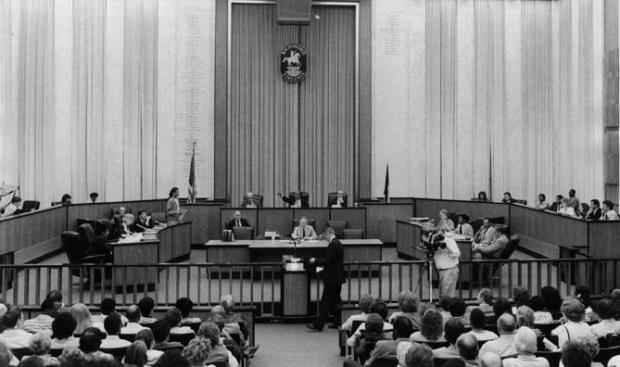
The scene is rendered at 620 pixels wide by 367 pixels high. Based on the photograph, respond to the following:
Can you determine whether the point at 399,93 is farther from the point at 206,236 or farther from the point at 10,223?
the point at 10,223

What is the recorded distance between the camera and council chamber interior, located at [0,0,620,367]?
44.0 ft

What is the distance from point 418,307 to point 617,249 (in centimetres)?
601

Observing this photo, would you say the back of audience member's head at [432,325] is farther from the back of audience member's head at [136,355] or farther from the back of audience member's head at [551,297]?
the back of audience member's head at [136,355]

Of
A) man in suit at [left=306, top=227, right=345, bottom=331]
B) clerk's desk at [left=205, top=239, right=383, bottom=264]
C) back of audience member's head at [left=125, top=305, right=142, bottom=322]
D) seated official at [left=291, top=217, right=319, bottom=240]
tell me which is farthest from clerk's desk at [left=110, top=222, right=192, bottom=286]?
back of audience member's head at [left=125, top=305, right=142, bottom=322]

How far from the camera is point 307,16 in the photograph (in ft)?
60.2

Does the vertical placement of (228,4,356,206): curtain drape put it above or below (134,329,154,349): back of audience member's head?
above

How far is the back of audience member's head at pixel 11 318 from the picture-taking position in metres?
6.05

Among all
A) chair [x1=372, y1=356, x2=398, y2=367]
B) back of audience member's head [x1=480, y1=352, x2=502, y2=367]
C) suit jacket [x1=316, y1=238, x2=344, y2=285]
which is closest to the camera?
back of audience member's head [x1=480, y1=352, x2=502, y2=367]

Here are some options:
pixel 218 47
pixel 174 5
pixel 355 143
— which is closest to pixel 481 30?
pixel 355 143

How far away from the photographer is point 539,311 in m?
7.02

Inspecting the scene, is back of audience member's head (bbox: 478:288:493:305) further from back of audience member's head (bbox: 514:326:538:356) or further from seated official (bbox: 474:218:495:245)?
seated official (bbox: 474:218:495:245)

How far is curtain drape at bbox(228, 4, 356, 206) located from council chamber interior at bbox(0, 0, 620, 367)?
42 mm

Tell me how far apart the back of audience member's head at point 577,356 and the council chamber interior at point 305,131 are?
23.0 feet

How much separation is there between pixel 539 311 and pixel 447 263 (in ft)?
9.89
